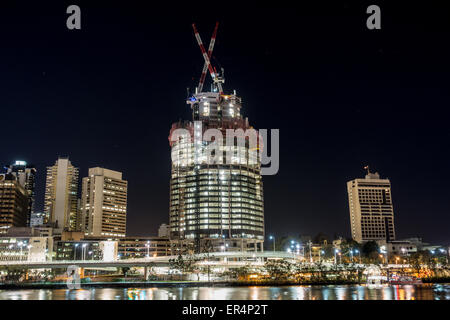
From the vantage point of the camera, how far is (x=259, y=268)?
126812 millimetres

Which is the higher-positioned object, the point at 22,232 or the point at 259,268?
the point at 22,232
